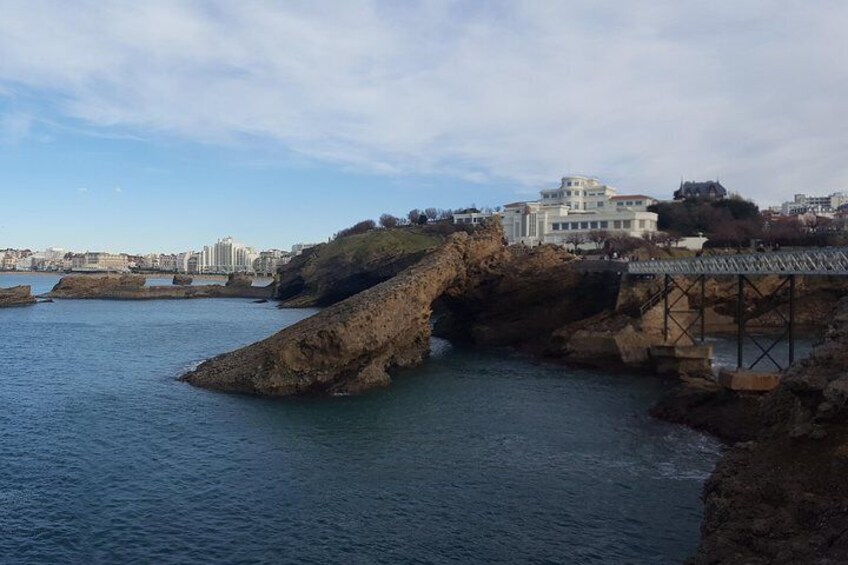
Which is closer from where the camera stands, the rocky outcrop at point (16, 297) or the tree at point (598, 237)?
the tree at point (598, 237)

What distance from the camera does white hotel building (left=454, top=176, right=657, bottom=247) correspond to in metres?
112

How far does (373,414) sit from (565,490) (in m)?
14.0

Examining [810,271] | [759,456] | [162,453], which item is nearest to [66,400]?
[162,453]

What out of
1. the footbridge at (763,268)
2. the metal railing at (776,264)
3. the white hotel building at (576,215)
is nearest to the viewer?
the metal railing at (776,264)

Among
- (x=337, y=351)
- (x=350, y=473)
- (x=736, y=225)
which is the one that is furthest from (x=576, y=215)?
(x=350, y=473)

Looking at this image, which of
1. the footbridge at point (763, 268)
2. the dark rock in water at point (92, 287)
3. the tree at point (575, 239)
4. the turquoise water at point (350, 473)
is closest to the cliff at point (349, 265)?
the tree at point (575, 239)

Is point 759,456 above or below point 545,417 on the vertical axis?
above

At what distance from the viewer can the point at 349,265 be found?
126m

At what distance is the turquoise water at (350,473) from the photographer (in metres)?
19.2

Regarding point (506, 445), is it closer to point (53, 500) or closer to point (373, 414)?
point (373, 414)

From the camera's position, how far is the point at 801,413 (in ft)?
57.1

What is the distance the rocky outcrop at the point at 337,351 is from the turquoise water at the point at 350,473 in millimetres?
1885

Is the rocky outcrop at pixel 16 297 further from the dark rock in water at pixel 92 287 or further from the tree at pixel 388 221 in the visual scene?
the tree at pixel 388 221

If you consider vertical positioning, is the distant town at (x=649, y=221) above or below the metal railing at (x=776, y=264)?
above
